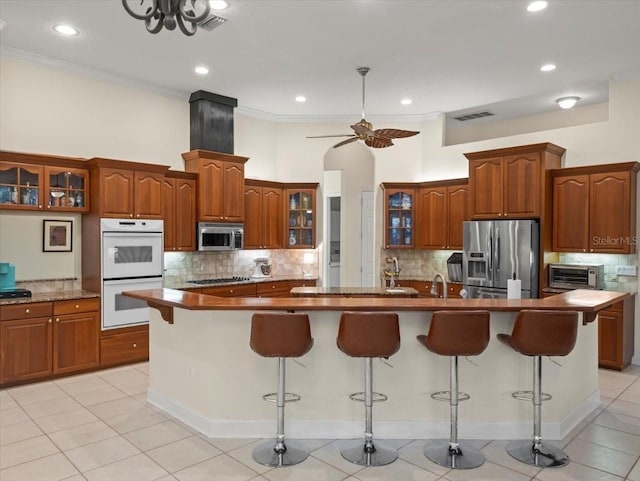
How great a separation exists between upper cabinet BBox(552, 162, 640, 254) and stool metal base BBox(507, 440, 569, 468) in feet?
10.6

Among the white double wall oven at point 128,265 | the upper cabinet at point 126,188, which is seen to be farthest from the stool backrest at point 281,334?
the upper cabinet at point 126,188

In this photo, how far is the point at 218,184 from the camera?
681 centimetres

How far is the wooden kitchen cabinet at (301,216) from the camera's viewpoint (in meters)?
7.94

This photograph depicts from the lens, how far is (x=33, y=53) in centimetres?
534

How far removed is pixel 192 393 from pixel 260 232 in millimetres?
3970

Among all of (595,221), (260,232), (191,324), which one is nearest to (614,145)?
(595,221)

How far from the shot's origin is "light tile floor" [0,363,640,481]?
123 inches

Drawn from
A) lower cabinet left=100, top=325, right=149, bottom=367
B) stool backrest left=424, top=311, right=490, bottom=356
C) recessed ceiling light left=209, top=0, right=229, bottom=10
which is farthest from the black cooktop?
stool backrest left=424, top=311, right=490, bottom=356

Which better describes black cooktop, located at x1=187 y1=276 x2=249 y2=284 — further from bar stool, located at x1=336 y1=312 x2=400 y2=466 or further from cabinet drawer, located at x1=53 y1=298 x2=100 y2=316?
bar stool, located at x1=336 y1=312 x2=400 y2=466

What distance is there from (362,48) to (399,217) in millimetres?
3212

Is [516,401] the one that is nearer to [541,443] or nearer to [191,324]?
[541,443]

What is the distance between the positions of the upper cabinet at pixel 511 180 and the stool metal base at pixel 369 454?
390 cm

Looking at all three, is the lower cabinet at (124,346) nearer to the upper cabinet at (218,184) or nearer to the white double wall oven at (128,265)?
the white double wall oven at (128,265)

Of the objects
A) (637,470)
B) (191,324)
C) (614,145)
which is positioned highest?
(614,145)
